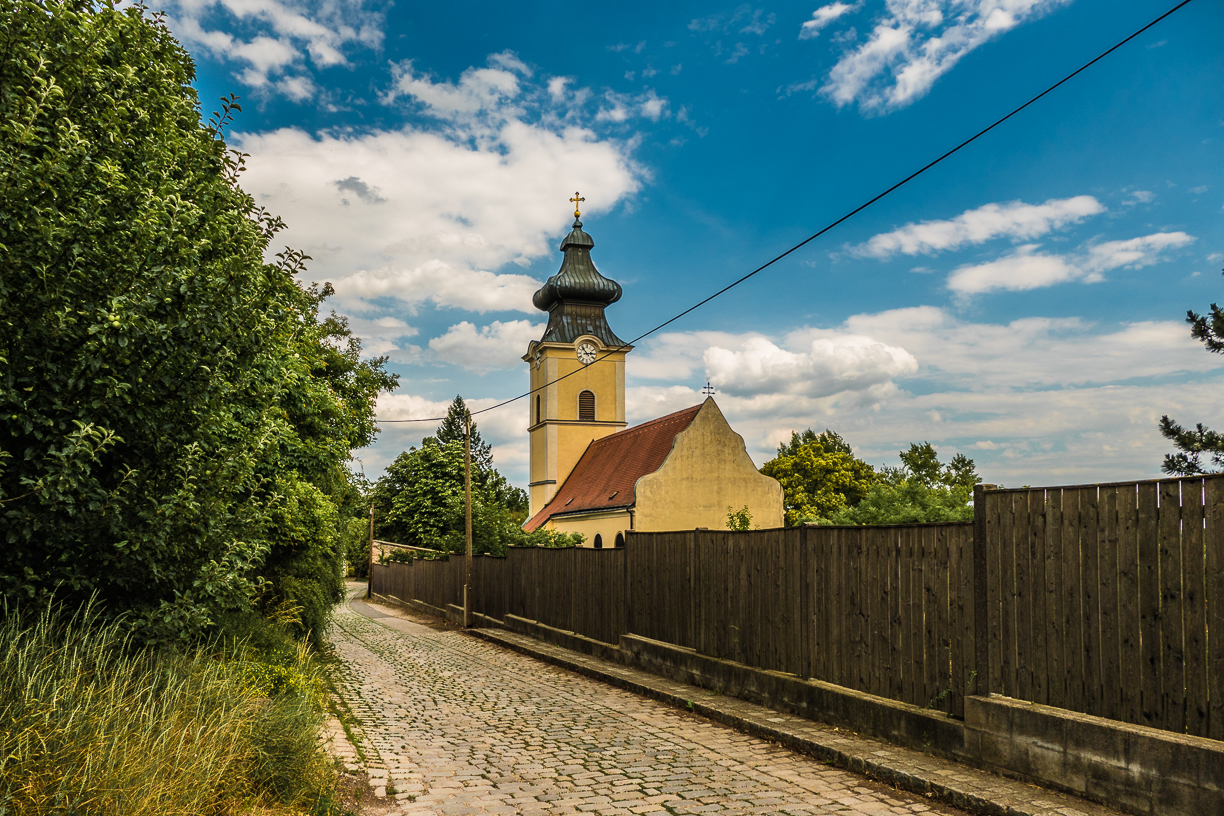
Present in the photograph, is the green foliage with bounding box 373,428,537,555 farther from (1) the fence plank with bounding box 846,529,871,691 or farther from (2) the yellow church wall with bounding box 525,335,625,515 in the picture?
(1) the fence plank with bounding box 846,529,871,691

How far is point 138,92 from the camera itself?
6473mm

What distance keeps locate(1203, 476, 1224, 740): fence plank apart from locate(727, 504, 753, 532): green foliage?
90.7ft

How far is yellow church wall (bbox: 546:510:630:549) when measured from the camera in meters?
36.0

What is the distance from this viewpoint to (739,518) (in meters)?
34.1

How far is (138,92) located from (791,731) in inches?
299

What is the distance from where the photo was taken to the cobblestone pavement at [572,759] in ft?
19.8

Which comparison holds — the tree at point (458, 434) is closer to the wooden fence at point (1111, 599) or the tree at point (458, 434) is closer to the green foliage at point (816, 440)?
the green foliage at point (816, 440)

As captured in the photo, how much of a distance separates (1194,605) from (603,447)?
133ft

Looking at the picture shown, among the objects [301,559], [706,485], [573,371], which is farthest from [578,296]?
[301,559]

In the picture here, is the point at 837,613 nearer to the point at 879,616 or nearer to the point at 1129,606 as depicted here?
the point at 879,616

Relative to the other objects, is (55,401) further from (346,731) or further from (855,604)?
(855,604)

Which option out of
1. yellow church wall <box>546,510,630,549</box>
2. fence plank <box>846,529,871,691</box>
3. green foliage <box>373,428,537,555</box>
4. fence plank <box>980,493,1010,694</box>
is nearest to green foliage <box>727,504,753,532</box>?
yellow church wall <box>546,510,630,549</box>

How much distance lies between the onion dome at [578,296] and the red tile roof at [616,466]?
670cm

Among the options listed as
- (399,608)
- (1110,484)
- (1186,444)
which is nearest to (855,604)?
(1110,484)
